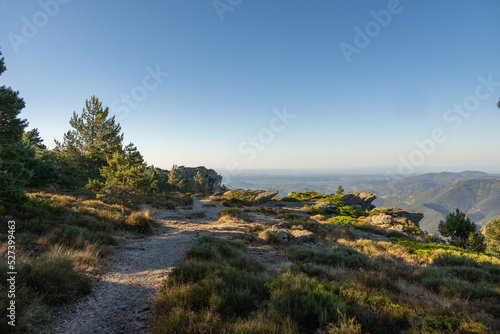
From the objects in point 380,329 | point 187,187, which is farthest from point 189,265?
point 187,187

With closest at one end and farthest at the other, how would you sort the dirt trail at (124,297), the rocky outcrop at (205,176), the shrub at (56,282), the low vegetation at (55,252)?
the dirt trail at (124,297) < the low vegetation at (55,252) < the shrub at (56,282) < the rocky outcrop at (205,176)

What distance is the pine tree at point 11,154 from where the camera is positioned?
8.48 metres

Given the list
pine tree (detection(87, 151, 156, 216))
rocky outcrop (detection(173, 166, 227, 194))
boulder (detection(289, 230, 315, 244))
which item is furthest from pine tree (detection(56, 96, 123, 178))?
rocky outcrop (detection(173, 166, 227, 194))

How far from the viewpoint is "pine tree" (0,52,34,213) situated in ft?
27.8

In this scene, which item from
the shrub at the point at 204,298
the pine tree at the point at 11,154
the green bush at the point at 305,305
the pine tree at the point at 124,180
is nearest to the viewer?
the shrub at the point at 204,298

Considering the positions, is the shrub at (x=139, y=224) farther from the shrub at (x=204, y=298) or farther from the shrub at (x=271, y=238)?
the shrub at (x=204, y=298)

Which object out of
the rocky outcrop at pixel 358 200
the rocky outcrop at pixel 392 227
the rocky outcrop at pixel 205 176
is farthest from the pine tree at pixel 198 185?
the rocky outcrop at pixel 392 227

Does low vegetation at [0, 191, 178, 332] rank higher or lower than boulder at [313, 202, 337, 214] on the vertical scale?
higher

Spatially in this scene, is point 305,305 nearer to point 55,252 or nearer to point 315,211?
point 55,252

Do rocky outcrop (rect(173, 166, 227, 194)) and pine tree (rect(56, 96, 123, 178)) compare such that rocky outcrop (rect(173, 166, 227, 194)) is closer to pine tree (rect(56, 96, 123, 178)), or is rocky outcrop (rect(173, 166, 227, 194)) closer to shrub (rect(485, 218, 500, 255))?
pine tree (rect(56, 96, 123, 178))

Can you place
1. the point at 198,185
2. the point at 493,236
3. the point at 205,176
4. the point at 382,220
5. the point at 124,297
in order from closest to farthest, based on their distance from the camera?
the point at 124,297
the point at 493,236
the point at 382,220
the point at 198,185
the point at 205,176

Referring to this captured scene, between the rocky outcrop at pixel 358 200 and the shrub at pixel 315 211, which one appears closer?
the shrub at pixel 315 211

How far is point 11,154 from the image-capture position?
Answer: 9.26 meters

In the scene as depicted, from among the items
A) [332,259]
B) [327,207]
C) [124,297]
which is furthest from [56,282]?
[327,207]
